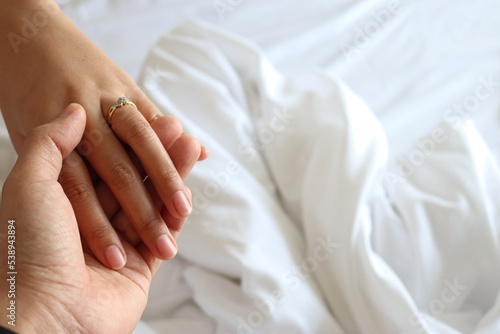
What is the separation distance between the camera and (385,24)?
1559 mm

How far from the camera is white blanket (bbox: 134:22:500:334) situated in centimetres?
82

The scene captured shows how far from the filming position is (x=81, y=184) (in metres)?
0.79

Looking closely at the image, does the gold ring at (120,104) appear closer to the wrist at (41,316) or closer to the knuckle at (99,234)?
the knuckle at (99,234)

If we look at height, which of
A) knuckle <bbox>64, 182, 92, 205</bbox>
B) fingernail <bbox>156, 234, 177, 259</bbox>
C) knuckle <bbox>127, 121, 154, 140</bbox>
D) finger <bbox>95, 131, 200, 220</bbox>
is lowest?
fingernail <bbox>156, 234, 177, 259</bbox>

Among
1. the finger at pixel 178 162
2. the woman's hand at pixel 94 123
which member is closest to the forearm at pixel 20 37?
the woman's hand at pixel 94 123

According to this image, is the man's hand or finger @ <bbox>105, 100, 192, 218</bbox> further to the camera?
finger @ <bbox>105, 100, 192, 218</bbox>

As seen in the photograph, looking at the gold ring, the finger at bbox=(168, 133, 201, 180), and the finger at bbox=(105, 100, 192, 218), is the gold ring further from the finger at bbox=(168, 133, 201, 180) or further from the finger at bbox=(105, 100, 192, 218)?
the finger at bbox=(168, 133, 201, 180)

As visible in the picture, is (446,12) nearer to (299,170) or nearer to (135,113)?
(299,170)

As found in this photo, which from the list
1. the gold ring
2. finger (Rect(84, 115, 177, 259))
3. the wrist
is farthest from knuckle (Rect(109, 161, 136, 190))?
the wrist

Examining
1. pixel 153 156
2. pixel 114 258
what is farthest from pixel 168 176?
pixel 114 258

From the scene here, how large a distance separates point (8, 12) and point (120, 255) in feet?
2.12

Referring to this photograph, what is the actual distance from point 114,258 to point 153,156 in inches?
7.2

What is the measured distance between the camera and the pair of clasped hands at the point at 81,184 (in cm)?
60

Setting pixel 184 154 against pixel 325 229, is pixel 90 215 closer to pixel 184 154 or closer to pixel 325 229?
pixel 184 154
